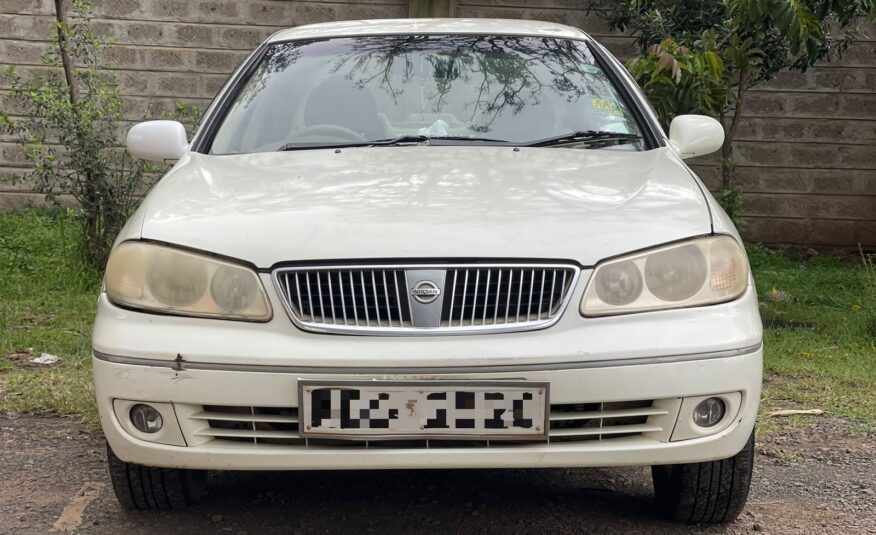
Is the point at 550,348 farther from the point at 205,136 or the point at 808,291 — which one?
the point at 808,291

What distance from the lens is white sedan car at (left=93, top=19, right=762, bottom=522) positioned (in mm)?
2432

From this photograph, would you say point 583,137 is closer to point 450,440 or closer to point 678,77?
point 450,440

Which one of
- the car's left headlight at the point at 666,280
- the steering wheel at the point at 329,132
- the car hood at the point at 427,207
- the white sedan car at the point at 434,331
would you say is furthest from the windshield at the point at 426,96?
the car's left headlight at the point at 666,280

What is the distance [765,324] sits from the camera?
19.2ft

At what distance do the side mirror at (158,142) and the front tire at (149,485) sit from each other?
1062mm

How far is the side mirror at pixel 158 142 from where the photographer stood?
11.8 feet

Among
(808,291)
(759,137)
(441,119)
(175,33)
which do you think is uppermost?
(441,119)

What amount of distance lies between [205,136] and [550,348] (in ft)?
5.34

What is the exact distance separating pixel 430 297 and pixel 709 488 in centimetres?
97

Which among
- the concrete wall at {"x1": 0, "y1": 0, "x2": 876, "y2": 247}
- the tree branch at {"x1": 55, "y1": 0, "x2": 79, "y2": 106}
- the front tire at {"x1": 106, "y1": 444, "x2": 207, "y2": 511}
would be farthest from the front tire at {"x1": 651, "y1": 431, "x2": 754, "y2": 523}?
the concrete wall at {"x1": 0, "y1": 0, "x2": 876, "y2": 247}

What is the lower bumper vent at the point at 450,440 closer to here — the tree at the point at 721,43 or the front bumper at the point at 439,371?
the front bumper at the point at 439,371

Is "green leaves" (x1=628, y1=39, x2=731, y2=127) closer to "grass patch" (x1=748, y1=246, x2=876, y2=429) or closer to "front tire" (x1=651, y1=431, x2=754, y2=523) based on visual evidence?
"grass patch" (x1=748, y1=246, x2=876, y2=429)

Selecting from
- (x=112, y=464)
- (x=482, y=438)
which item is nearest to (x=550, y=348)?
(x=482, y=438)

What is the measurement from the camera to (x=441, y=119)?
11.8 ft
